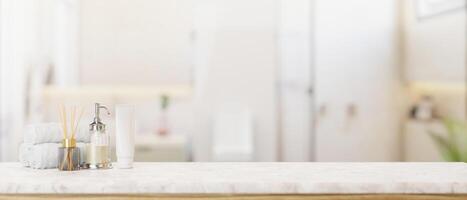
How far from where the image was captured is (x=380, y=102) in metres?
5.67

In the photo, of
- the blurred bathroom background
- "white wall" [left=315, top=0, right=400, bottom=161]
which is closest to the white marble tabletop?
the blurred bathroom background

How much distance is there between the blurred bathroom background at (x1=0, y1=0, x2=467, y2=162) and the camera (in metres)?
5.49

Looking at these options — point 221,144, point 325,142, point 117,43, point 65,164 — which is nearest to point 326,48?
point 325,142

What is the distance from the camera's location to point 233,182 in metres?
1.78

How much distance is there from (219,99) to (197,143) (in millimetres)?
389

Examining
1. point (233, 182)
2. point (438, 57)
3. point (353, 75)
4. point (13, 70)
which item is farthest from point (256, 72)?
point (233, 182)

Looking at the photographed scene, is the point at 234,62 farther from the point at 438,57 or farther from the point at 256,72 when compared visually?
the point at 438,57

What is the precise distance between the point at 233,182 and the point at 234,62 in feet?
12.4

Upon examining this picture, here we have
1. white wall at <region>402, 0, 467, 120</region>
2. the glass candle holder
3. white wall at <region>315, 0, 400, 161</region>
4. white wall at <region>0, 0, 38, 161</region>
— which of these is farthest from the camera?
white wall at <region>315, 0, 400, 161</region>

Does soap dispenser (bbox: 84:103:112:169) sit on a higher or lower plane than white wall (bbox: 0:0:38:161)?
lower

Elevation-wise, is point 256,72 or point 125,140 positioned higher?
point 256,72

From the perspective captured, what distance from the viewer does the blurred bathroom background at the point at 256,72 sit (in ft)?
18.0

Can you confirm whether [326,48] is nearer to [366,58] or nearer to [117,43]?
[366,58]

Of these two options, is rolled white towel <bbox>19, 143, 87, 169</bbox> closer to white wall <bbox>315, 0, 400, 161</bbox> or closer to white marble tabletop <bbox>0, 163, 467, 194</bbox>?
white marble tabletop <bbox>0, 163, 467, 194</bbox>
